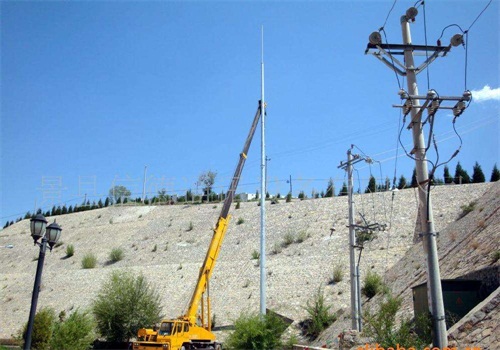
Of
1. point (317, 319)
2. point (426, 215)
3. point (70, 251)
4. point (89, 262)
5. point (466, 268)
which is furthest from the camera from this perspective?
point (70, 251)

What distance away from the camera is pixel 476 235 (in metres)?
23.4

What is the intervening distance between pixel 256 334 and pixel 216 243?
5.59 metres

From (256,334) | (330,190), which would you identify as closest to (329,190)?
(330,190)

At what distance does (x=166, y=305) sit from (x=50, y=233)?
2640 centimetres

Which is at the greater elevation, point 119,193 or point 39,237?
point 119,193

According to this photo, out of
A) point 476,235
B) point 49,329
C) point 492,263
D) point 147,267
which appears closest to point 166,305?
point 147,267

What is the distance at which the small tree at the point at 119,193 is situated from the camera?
82750 mm

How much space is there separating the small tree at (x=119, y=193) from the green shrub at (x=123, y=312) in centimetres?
4876

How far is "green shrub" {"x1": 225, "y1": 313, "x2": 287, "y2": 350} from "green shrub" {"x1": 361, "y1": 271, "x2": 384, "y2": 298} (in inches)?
360

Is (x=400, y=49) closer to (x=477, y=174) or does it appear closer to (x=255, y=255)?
(x=255, y=255)

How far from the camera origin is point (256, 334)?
2167 centimetres

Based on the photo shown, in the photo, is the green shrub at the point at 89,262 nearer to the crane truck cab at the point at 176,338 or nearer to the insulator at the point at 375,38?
the crane truck cab at the point at 176,338

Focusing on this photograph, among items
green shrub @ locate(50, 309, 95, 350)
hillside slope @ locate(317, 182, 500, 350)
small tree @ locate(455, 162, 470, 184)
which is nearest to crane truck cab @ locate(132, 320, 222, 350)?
green shrub @ locate(50, 309, 95, 350)

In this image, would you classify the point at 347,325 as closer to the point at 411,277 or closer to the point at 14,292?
the point at 411,277
